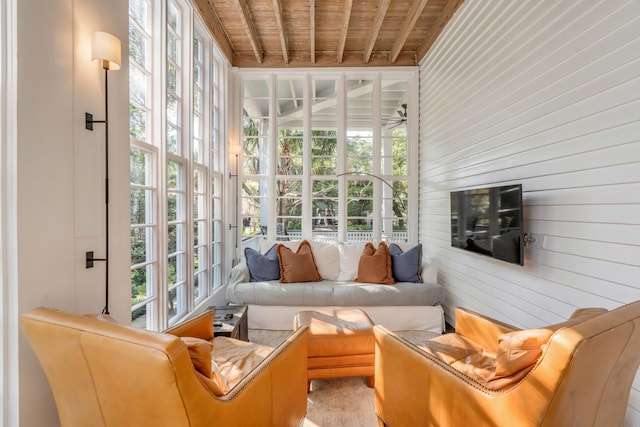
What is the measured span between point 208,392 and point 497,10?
3.45 m

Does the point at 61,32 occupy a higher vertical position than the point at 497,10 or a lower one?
lower

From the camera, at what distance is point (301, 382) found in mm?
1753

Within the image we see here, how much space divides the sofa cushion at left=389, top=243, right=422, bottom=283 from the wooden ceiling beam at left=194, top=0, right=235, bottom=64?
139 inches

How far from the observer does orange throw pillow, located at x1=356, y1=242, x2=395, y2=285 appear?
368cm

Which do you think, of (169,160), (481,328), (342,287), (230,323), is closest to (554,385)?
(481,328)

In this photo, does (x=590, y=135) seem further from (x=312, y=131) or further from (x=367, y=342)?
(x=312, y=131)

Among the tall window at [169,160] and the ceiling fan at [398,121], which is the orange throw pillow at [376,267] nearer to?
the tall window at [169,160]

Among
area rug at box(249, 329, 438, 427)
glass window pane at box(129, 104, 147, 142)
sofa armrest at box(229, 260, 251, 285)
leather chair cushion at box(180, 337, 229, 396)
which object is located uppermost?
glass window pane at box(129, 104, 147, 142)

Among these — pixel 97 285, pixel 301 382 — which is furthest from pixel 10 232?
pixel 301 382

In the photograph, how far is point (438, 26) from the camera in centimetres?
384

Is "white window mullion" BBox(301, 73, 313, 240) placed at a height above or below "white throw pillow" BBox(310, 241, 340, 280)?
above

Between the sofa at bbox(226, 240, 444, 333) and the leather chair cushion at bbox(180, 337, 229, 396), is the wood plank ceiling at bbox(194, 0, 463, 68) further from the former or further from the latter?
the leather chair cushion at bbox(180, 337, 229, 396)

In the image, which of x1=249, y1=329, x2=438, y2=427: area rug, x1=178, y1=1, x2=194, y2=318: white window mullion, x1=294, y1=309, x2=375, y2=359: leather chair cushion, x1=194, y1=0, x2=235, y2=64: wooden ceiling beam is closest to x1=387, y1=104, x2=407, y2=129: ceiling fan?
x1=194, y1=0, x2=235, y2=64: wooden ceiling beam

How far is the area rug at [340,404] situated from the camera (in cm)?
195
